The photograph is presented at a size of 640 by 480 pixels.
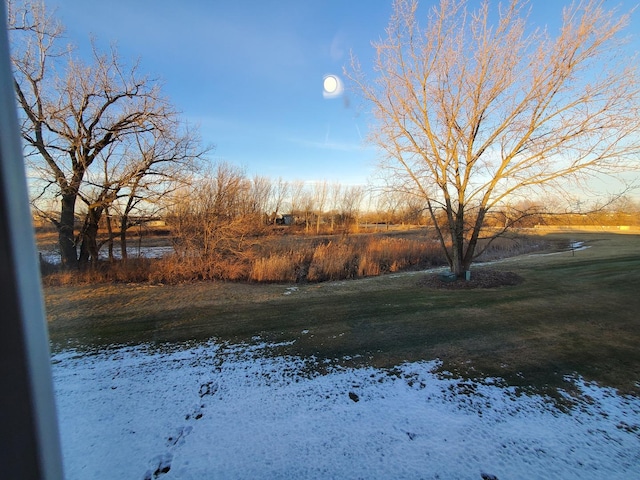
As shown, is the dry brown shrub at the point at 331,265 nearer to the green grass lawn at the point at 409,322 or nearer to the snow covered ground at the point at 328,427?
the green grass lawn at the point at 409,322

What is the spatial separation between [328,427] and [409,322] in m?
3.32

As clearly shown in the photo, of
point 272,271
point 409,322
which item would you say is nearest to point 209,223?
point 272,271

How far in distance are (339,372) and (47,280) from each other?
10.4 metres

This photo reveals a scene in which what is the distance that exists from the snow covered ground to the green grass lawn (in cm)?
55

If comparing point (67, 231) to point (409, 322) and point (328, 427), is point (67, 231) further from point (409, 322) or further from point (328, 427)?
point (328, 427)

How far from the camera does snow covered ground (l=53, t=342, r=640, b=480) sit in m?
2.29

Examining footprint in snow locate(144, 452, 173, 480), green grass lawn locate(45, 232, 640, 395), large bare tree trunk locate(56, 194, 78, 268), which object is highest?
large bare tree trunk locate(56, 194, 78, 268)

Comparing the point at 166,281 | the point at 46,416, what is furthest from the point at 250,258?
the point at 46,416

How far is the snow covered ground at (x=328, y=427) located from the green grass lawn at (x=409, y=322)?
0.55 meters

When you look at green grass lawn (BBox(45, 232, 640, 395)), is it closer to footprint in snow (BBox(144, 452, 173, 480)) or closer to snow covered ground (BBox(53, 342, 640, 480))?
snow covered ground (BBox(53, 342, 640, 480))

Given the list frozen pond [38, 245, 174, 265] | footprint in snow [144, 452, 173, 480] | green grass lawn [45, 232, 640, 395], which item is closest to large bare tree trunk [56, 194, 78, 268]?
frozen pond [38, 245, 174, 265]

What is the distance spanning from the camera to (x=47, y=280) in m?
9.12

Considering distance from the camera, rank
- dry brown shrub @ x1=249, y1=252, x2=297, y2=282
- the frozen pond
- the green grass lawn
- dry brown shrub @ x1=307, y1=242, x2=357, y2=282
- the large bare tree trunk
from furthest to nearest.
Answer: dry brown shrub @ x1=307, y1=242, x2=357, y2=282 → dry brown shrub @ x1=249, y1=252, x2=297, y2=282 → the frozen pond → the large bare tree trunk → the green grass lawn

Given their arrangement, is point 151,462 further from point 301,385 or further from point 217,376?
point 301,385
